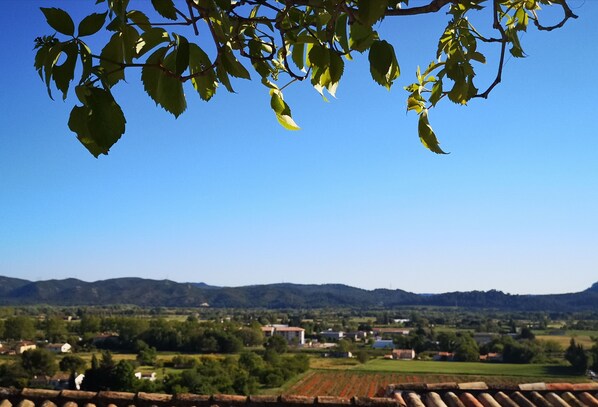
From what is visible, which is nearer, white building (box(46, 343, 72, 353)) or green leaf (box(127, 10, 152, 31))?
green leaf (box(127, 10, 152, 31))

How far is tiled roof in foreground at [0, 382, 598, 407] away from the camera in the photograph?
15.4ft

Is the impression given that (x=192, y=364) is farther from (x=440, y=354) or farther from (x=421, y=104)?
(x=421, y=104)

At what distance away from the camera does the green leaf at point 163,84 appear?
3.45 ft

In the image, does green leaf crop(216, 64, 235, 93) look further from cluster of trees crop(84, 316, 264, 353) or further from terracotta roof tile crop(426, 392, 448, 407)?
cluster of trees crop(84, 316, 264, 353)

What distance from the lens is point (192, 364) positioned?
4800 centimetres

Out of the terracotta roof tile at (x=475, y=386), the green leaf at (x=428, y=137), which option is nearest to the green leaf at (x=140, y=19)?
the green leaf at (x=428, y=137)

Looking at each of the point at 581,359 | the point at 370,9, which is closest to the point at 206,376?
the point at 581,359

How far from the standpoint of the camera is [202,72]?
1.11 m

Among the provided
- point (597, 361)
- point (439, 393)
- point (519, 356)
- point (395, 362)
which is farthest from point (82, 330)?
point (439, 393)

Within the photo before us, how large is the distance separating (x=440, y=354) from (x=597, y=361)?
1531cm

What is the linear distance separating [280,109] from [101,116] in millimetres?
610

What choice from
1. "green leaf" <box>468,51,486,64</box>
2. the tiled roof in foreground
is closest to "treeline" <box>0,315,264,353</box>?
the tiled roof in foreground

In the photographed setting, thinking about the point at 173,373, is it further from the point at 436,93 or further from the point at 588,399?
the point at 436,93

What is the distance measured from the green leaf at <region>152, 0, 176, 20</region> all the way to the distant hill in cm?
15885
